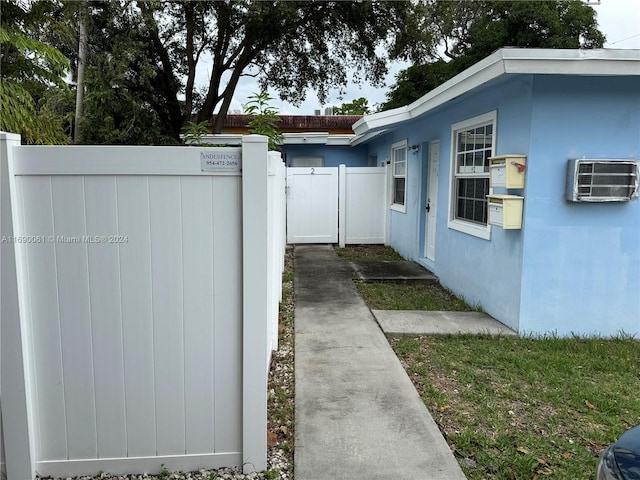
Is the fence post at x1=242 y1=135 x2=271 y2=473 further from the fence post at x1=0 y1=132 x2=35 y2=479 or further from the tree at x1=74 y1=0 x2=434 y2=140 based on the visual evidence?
the tree at x1=74 y1=0 x2=434 y2=140

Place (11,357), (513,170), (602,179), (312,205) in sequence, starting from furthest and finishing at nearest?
(312,205) < (513,170) < (602,179) < (11,357)

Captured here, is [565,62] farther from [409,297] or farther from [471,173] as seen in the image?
[409,297]

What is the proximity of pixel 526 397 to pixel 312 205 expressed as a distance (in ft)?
26.1

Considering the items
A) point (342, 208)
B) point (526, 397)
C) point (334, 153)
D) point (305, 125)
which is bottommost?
point (526, 397)

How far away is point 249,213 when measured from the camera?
2562 mm

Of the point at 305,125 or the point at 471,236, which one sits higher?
the point at 305,125

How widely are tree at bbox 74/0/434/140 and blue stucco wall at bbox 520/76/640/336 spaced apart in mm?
7897

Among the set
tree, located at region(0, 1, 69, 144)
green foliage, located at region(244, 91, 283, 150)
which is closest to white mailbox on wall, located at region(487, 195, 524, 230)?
green foliage, located at region(244, 91, 283, 150)

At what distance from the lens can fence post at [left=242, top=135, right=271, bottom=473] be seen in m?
2.55

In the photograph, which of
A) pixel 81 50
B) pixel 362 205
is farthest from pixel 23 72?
pixel 362 205

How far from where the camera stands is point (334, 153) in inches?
587

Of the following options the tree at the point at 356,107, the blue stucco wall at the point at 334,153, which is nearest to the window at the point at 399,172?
the blue stucco wall at the point at 334,153

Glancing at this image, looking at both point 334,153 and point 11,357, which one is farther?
point 334,153

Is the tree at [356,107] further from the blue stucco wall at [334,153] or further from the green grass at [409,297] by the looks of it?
the green grass at [409,297]
